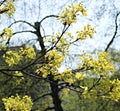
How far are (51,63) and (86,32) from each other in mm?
660

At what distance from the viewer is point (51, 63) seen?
543cm

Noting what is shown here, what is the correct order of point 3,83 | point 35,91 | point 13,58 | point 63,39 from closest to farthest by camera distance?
point 63,39, point 13,58, point 3,83, point 35,91

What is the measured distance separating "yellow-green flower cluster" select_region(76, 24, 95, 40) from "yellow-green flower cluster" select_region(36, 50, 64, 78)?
426 millimetres

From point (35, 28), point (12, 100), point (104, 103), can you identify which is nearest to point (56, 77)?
point (12, 100)

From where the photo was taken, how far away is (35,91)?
51.8 ft

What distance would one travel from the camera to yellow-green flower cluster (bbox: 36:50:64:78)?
210 inches

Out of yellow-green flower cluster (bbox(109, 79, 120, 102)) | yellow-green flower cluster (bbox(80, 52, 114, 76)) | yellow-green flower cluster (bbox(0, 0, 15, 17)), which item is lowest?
yellow-green flower cluster (bbox(109, 79, 120, 102))

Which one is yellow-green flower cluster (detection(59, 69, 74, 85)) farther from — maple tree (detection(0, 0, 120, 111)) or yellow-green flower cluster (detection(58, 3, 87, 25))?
yellow-green flower cluster (detection(58, 3, 87, 25))

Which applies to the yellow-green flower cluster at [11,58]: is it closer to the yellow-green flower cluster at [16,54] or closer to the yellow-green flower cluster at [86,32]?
the yellow-green flower cluster at [16,54]

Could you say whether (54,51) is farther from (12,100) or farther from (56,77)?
(12,100)

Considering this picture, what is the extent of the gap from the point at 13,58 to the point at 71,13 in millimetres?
1225

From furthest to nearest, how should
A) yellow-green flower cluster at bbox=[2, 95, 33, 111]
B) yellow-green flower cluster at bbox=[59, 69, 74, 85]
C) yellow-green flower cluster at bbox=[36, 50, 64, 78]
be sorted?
yellow-green flower cluster at bbox=[59, 69, 74, 85], yellow-green flower cluster at bbox=[36, 50, 64, 78], yellow-green flower cluster at bbox=[2, 95, 33, 111]

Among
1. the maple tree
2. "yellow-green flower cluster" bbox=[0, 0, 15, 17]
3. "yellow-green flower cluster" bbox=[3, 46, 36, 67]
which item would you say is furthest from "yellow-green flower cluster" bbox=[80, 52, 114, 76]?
"yellow-green flower cluster" bbox=[0, 0, 15, 17]

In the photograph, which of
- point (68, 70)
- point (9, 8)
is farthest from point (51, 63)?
point (9, 8)
